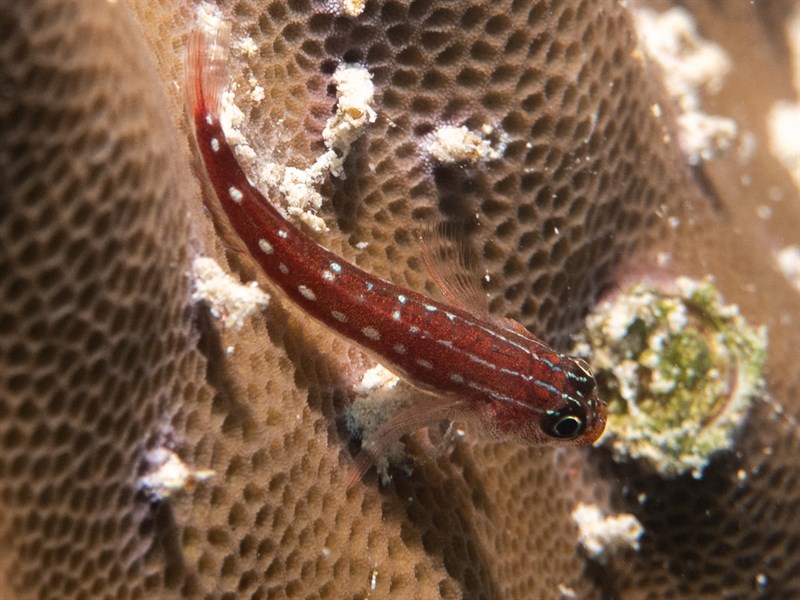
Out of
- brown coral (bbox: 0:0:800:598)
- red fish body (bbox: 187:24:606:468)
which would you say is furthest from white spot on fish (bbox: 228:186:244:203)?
brown coral (bbox: 0:0:800:598)

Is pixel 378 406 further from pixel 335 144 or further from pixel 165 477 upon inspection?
pixel 335 144

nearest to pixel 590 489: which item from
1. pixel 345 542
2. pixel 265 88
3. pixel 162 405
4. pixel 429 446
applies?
pixel 429 446

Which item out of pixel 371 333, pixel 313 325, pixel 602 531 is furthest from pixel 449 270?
pixel 602 531

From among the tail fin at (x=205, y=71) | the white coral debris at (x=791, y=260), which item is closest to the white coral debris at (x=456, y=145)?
the tail fin at (x=205, y=71)

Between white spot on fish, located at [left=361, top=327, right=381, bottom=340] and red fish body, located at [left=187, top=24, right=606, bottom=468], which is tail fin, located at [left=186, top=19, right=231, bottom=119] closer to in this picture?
red fish body, located at [left=187, top=24, right=606, bottom=468]

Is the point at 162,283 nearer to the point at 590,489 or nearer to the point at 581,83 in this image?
the point at 581,83

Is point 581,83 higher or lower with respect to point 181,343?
higher
